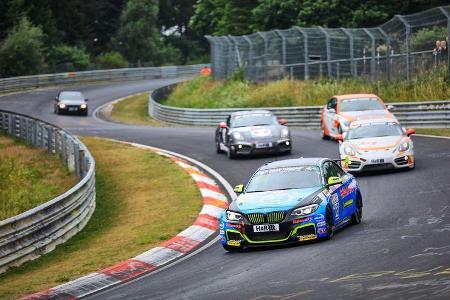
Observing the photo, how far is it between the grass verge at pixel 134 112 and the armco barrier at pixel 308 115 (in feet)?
2.90

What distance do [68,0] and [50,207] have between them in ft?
268

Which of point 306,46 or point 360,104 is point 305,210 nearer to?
point 360,104

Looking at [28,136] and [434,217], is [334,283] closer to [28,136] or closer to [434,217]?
[434,217]

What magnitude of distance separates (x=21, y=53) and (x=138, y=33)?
2690cm

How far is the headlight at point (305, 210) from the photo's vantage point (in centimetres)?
1359

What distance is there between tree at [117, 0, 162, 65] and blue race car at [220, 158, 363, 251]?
84.0 meters

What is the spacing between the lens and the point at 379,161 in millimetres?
20953

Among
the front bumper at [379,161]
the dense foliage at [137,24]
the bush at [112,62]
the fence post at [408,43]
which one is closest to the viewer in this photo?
the front bumper at [379,161]

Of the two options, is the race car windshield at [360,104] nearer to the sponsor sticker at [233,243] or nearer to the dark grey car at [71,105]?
the sponsor sticker at [233,243]

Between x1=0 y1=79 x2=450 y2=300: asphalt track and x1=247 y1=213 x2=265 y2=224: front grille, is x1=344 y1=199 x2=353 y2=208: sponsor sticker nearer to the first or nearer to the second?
x1=0 y1=79 x2=450 y2=300: asphalt track

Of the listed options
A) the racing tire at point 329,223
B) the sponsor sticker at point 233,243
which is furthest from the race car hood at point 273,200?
the sponsor sticker at point 233,243

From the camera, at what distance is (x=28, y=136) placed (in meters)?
34.6

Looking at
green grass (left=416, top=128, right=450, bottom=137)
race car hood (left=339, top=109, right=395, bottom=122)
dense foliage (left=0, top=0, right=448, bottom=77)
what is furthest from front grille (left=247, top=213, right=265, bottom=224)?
dense foliage (left=0, top=0, right=448, bottom=77)

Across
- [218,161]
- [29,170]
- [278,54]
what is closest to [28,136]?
[29,170]
